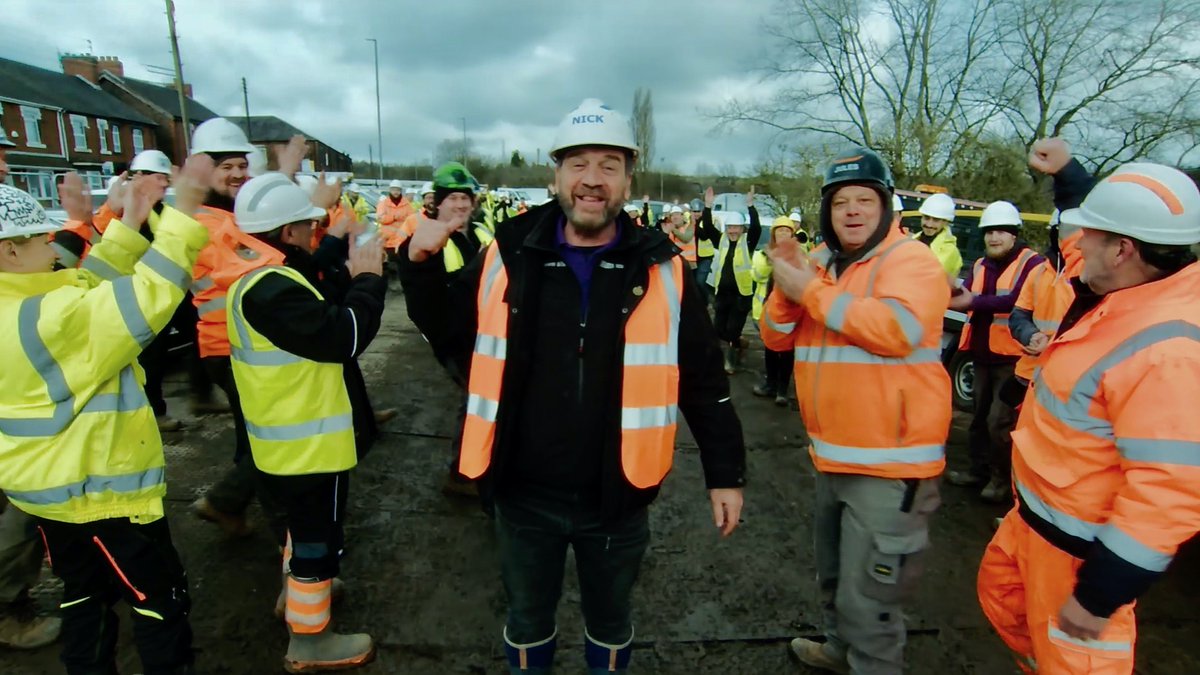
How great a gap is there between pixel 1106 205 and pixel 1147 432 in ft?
2.01

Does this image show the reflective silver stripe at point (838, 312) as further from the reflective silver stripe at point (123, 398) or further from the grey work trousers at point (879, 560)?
the reflective silver stripe at point (123, 398)

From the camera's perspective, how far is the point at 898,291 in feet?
7.07

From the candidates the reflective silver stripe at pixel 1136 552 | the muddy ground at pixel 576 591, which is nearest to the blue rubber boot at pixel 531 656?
the muddy ground at pixel 576 591

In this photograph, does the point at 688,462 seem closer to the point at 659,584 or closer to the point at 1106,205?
the point at 659,584

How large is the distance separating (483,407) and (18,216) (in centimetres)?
155

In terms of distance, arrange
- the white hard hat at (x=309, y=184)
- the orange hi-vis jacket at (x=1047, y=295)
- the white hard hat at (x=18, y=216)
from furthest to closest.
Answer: the orange hi-vis jacket at (x=1047, y=295)
the white hard hat at (x=309, y=184)
the white hard hat at (x=18, y=216)

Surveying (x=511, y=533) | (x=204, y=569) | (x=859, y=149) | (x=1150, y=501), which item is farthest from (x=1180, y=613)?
(x=204, y=569)

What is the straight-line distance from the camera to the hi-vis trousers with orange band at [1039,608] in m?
1.65

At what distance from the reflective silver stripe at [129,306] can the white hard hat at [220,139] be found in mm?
1882

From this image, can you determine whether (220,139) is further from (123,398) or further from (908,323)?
(908,323)

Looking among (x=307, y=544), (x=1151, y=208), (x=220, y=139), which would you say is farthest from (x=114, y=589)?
(x=1151, y=208)

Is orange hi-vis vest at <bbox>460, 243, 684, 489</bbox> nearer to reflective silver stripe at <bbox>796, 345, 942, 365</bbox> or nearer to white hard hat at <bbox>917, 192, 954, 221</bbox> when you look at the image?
reflective silver stripe at <bbox>796, 345, 942, 365</bbox>

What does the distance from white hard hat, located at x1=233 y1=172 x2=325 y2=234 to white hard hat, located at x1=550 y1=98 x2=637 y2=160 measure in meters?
1.19

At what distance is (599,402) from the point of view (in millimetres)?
1960
